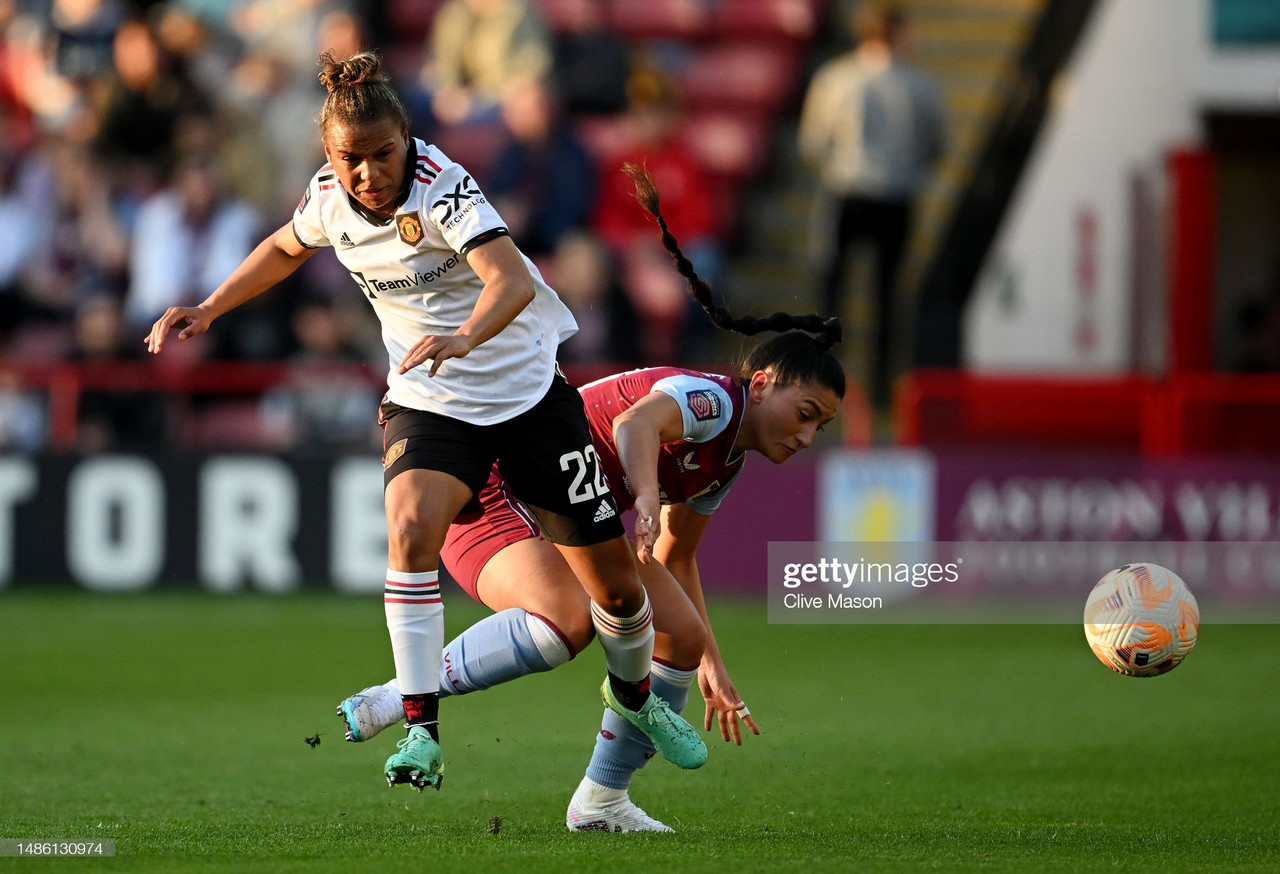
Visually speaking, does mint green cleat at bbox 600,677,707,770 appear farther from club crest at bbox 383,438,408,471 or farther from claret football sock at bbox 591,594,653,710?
club crest at bbox 383,438,408,471

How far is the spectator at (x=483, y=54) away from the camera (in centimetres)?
1312

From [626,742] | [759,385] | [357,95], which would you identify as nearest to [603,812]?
[626,742]

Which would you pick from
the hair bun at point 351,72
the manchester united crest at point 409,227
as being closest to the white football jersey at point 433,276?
the manchester united crest at point 409,227

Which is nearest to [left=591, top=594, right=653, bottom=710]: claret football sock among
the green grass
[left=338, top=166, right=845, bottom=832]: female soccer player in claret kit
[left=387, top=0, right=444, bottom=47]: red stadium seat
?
[left=338, top=166, right=845, bottom=832]: female soccer player in claret kit

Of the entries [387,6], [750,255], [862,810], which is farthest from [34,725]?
[387,6]

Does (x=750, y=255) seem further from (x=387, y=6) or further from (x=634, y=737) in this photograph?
(x=634, y=737)

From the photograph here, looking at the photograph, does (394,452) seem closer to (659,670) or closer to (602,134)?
(659,670)

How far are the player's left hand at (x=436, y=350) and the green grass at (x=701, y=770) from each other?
1.21 meters

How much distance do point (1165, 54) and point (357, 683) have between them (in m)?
8.53

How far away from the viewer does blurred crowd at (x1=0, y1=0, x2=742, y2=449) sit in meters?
12.1

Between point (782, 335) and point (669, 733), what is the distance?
1.23 meters

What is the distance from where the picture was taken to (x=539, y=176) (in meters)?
12.4

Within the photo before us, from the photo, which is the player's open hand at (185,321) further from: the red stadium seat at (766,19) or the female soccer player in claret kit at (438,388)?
the red stadium seat at (766,19)

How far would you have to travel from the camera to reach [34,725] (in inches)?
291
